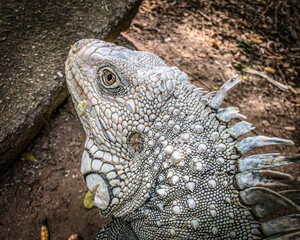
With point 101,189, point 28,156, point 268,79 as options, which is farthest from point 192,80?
point 101,189

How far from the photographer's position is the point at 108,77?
1.98 meters

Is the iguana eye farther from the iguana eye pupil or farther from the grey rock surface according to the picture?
the grey rock surface

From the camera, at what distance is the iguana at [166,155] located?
1787mm

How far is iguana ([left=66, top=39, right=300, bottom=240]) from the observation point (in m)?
1.79

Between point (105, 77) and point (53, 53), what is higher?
point (105, 77)

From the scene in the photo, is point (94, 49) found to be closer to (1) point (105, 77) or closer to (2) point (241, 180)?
(1) point (105, 77)

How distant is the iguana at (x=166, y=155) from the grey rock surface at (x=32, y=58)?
1.36 m

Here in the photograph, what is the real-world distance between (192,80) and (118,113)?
132 inches

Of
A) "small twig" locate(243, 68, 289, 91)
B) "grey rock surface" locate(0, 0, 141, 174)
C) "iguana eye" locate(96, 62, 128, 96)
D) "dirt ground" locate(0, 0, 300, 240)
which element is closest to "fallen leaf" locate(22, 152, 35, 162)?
"dirt ground" locate(0, 0, 300, 240)

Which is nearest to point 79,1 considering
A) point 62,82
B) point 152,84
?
point 62,82

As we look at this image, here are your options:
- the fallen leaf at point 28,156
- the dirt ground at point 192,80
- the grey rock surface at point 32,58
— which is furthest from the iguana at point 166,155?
the fallen leaf at point 28,156

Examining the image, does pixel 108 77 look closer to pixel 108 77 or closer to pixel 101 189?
pixel 108 77

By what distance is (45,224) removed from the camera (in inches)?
122

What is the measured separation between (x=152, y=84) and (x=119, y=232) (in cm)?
157
